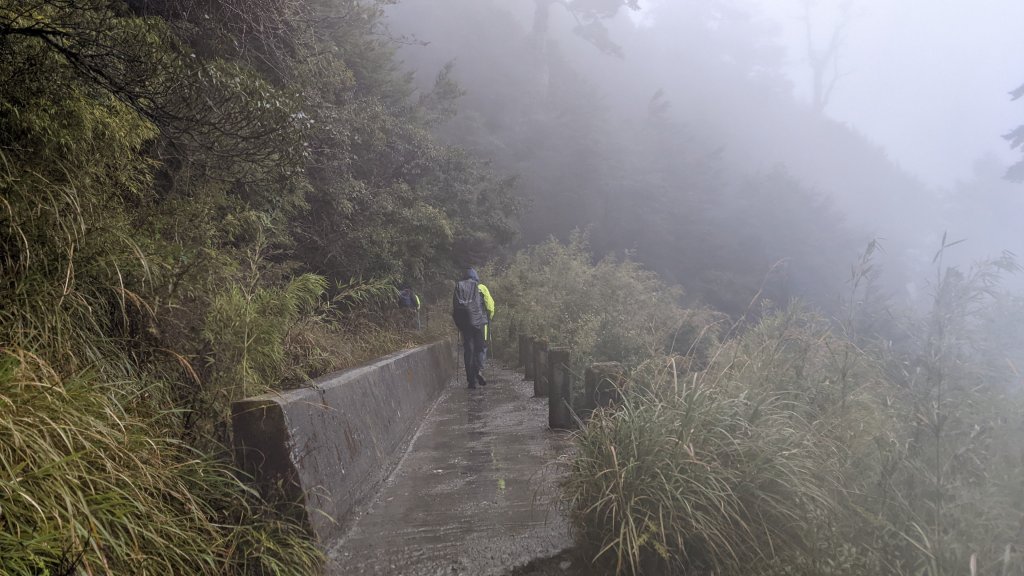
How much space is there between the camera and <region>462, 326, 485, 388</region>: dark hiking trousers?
401 inches

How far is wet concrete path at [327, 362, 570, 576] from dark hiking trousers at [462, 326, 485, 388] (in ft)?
10.4

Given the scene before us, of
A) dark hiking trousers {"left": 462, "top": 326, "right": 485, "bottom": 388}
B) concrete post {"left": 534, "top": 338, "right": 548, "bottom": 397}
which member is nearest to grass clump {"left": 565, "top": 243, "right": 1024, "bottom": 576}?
concrete post {"left": 534, "top": 338, "right": 548, "bottom": 397}

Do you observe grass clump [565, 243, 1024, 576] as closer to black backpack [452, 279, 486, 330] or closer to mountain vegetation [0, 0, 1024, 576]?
mountain vegetation [0, 0, 1024, 576]

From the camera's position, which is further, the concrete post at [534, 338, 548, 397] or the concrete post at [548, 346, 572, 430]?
the concrete post at [534, 338, 548, 397]

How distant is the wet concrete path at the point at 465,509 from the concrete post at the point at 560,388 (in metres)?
0.19

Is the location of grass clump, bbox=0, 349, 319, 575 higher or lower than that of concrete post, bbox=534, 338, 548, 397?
higher

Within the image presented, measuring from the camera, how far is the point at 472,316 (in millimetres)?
9914

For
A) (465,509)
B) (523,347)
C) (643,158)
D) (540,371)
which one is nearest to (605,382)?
(465,509)

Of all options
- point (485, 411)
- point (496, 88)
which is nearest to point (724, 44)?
point (496, 88)

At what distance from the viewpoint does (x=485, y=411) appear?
8211mm

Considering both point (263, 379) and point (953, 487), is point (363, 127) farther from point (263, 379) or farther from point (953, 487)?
point (953, 487)

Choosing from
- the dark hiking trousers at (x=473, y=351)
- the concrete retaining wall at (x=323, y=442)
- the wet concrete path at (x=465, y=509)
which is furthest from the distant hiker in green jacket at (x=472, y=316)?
the concrete retaining wall at (x=323, y=442)

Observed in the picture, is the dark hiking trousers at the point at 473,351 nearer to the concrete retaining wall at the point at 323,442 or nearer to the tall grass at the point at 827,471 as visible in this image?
the concrete retaining wall at the point at 323,442

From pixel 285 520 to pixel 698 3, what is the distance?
277 feet
